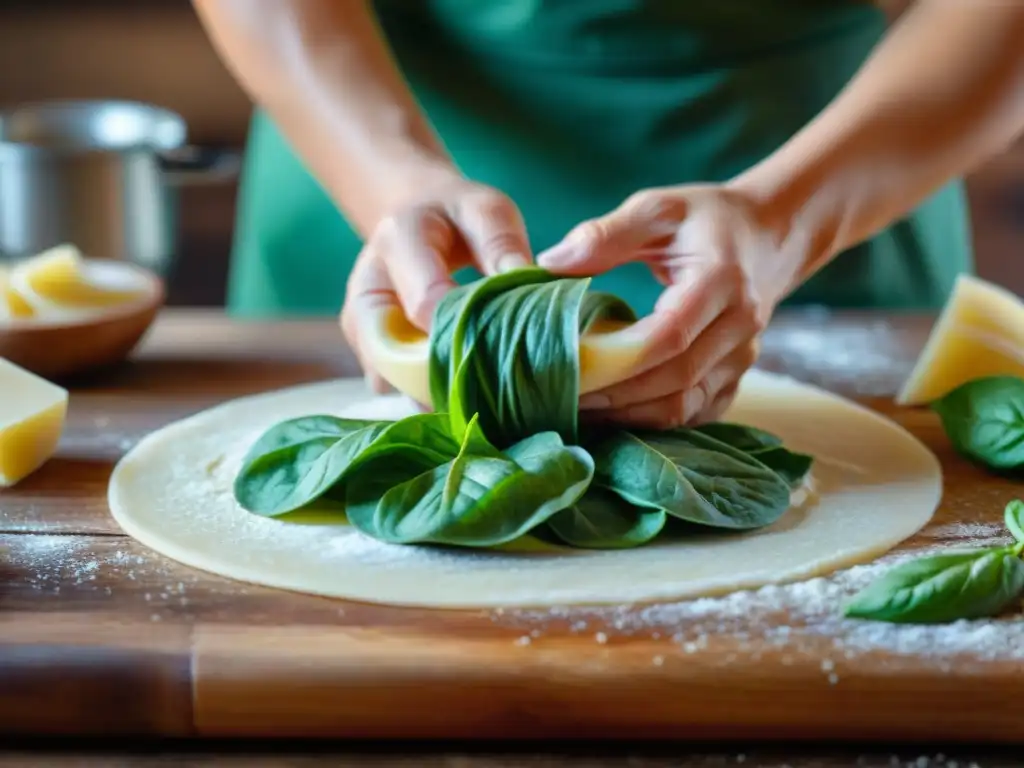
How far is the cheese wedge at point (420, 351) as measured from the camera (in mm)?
1079

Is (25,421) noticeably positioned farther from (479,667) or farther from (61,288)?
(479,667)

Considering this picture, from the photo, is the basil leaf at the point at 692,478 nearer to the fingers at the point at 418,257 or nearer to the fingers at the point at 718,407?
the fingers at the point at 718,407

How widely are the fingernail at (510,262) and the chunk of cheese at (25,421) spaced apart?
443 mm

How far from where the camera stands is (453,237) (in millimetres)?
1260

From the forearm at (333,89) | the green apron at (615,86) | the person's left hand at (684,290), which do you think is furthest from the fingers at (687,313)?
the green apron at (615,86)

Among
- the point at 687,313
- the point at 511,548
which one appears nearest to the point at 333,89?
the point at 687,313

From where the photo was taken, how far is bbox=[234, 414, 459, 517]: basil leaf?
1.05m

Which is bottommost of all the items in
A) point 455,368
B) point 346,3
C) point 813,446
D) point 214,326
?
point 214,326

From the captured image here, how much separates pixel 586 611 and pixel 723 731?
0.14 m

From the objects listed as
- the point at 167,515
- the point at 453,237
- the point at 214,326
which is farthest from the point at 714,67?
the point at 167,515

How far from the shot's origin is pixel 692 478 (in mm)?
1039

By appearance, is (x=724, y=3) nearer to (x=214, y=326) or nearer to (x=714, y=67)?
(x=714, y=67)

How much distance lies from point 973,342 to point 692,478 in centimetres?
50

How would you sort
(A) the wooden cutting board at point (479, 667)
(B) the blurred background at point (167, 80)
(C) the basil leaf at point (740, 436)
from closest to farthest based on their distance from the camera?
(A) the wooden cutting board at point (479, 667) → (C) the basil leaf at point (740, 436) → (B) the blurred background at point (167, 80)
